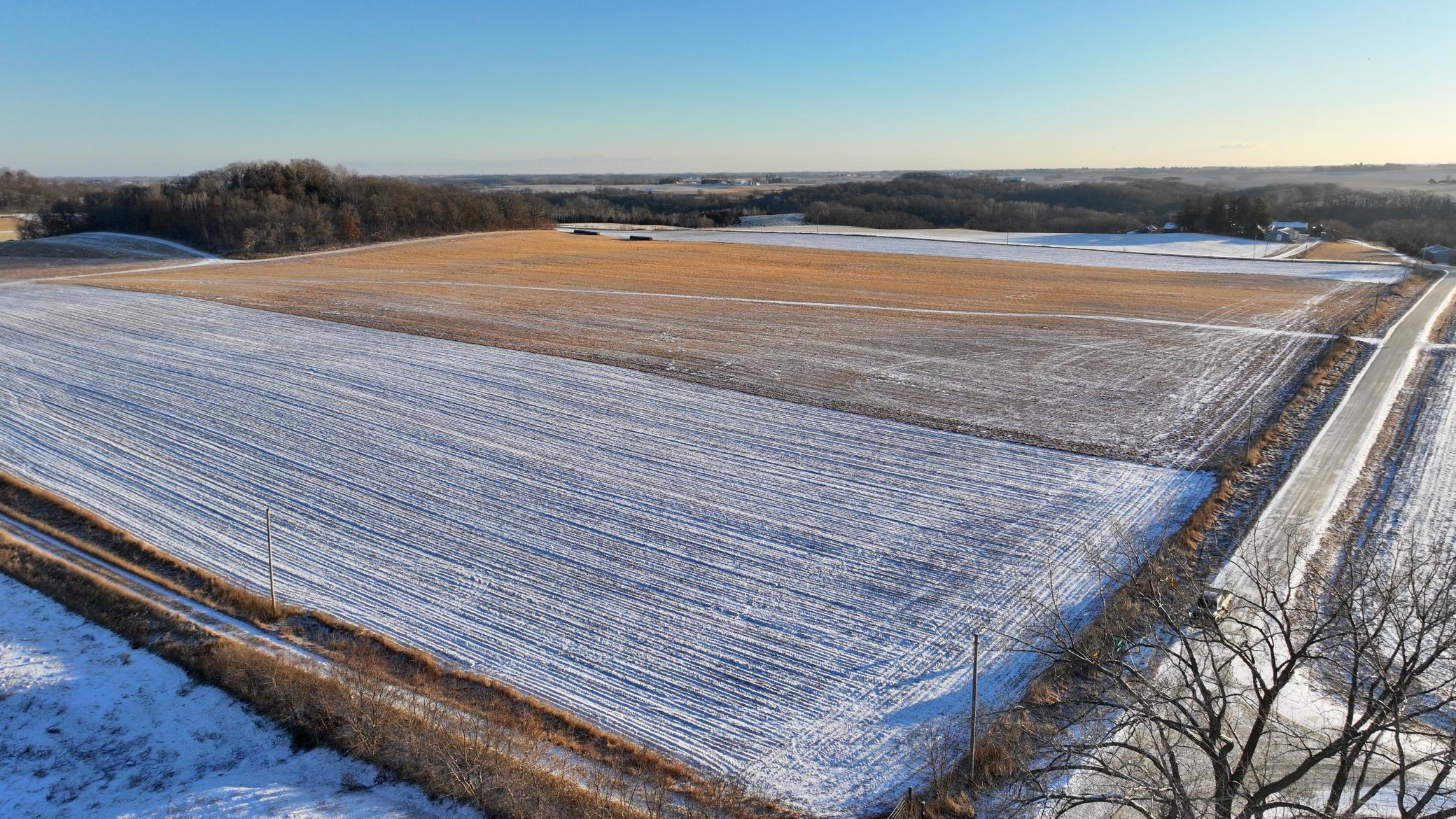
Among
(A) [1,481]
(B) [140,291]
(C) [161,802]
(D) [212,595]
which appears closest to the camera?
(C) [161,802]

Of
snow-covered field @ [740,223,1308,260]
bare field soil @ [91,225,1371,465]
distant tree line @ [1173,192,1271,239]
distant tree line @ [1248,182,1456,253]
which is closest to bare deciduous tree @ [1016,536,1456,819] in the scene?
bare field soil @ [91,225,1371,465]

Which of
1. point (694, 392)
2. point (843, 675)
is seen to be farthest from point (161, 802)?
point (694, 392)

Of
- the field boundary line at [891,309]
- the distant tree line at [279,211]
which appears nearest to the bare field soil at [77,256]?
the distant tree line at [279,211]

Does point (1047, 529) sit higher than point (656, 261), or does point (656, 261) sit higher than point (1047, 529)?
point (656, 261)

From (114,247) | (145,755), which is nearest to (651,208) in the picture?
(114,247)

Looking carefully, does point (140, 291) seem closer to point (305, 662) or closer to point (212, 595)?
point (212, 595)

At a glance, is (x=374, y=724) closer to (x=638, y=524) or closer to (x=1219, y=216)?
(x=638, y=524)

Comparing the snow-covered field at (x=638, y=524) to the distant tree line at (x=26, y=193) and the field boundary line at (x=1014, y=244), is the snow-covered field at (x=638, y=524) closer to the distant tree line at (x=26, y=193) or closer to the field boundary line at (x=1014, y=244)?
the field boundary line at (x=1014, y=244)
